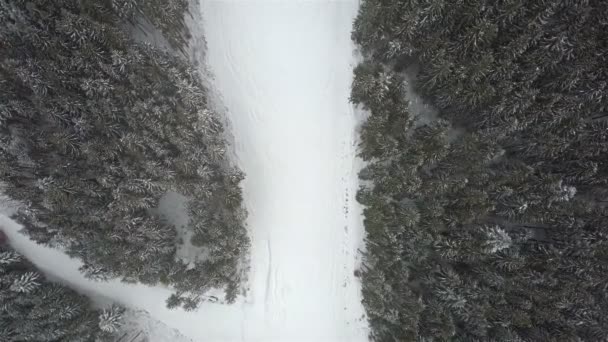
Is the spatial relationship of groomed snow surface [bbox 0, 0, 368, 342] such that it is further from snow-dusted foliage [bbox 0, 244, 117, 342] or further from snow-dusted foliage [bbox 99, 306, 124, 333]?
snow-dusted foliage [bbox 0, 244, 117, 342]

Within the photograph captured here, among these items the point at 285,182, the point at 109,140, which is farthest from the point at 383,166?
the point at 109,140

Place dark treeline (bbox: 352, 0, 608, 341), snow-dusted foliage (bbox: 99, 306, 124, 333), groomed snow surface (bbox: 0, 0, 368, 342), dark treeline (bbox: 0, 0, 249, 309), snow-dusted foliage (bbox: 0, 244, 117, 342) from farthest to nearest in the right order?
1. groomed snow surface (bbox: 0, 0, 368, 342)
2. snow-dusted foliage (bbox: 99, 306, 124, 333)
3. snow-dusted foliage (bbox: 0, 244, 117, 342)
4. dark treeline (bbox: 0, 0, 249, 309)
5. dark treeline (bbox: 352, 0, 608, 341)

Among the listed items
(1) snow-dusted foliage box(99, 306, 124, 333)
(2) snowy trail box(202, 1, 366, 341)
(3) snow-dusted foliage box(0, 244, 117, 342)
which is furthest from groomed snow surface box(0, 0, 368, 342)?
(3) snow-dusted foliage box(0, 244, 117, 342)

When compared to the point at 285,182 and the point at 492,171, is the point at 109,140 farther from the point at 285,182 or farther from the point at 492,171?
the point at 492,171

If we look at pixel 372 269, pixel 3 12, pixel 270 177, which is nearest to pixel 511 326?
pixel 372 269

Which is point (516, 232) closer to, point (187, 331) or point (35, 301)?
point (187, 331)

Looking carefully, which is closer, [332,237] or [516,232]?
[516,232]
